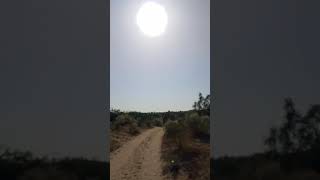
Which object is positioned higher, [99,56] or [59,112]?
[99,56]

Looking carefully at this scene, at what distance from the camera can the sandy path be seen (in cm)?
641

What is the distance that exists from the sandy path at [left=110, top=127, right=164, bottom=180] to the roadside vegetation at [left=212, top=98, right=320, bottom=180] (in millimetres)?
992

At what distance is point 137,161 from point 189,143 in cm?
81

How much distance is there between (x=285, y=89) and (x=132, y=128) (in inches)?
102

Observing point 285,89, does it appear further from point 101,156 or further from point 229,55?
point 101,156

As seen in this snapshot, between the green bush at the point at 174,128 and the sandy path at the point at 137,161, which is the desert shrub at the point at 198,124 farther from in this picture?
the sandy path at the point at 137,161

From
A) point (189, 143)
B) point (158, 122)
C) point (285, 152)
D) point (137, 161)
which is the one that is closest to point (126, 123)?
point (158, 122)

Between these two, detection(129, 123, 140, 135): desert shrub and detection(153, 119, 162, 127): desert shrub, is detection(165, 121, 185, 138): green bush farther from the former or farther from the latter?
detection(129, 123, 140, 135): desert shrub

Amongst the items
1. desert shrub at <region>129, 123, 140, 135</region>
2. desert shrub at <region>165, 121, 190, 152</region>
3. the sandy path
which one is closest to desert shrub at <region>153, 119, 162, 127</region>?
desert shrub at <region>165, 121, 190, 152</region>

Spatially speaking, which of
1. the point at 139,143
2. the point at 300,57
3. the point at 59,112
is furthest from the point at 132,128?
the point at 300,57

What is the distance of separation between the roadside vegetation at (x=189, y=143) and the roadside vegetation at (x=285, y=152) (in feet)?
1.61

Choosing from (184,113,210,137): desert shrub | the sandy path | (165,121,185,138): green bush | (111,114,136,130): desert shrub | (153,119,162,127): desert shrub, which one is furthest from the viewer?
(165,121,185,138): green bush

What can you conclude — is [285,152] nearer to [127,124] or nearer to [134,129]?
[127,124]

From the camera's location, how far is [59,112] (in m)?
5.73
